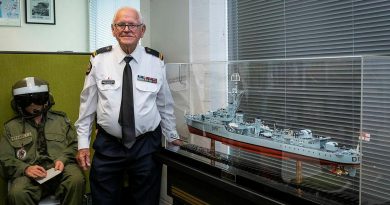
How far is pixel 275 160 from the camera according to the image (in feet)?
5.13

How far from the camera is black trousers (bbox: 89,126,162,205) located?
6.91 feet

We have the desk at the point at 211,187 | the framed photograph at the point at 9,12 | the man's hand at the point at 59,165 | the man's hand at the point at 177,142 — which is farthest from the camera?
the framed photograph at the point at 9,12

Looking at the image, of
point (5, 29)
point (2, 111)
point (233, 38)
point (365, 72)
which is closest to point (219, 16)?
point (233, 38)

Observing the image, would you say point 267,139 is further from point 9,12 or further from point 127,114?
point 9,12

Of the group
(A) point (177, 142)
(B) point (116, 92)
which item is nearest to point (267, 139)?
(A) point (177, 142)

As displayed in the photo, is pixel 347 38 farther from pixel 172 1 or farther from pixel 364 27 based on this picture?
pixel 172 1

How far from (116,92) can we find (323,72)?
1168mm

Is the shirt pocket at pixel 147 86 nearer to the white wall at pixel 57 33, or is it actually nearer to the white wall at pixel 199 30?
the white wall at pixel 199 30

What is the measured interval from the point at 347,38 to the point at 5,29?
3.49 meters

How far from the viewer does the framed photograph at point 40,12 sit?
12.9 ft

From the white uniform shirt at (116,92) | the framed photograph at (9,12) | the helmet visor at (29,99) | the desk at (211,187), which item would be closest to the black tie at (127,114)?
the white uniform shirt at (116,92)

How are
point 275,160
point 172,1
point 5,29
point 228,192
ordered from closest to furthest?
point 275,160 < point 228,192 < point 172,1 < point 5,29

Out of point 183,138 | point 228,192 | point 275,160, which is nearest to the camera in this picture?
point 275,160

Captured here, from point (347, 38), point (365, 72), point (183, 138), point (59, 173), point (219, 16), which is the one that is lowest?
point (59, 173)
